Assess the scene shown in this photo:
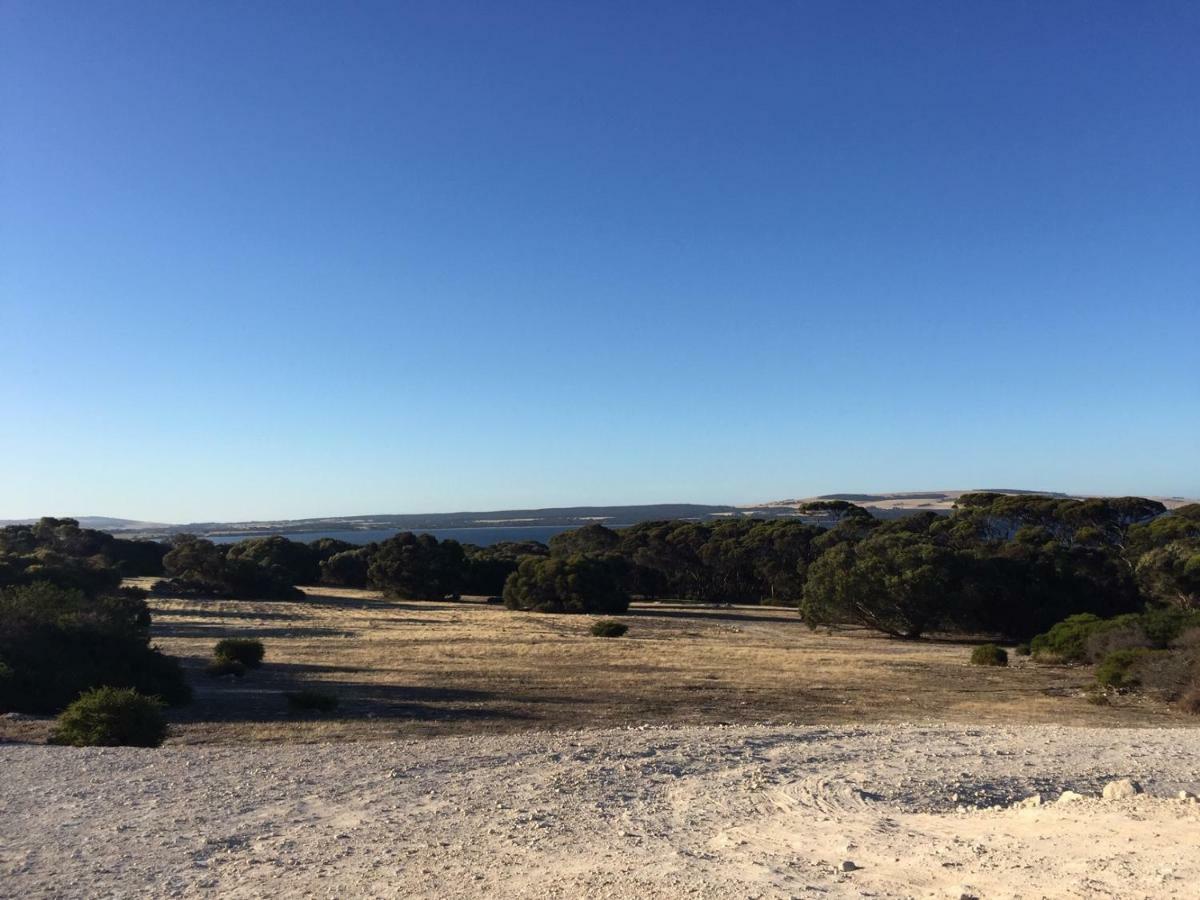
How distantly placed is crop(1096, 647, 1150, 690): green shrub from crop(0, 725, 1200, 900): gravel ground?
467 inches

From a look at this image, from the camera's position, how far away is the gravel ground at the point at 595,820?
6609 millimetres

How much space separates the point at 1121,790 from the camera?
952cm

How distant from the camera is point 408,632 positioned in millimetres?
35438

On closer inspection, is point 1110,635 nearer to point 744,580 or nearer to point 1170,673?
point 1170,673

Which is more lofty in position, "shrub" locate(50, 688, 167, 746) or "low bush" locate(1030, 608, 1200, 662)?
"shrub" locate(50, 688, 167, 746)

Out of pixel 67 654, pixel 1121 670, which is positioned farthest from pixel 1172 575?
pixel 67 654

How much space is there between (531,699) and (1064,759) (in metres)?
10.3

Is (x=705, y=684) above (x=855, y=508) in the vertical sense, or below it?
below

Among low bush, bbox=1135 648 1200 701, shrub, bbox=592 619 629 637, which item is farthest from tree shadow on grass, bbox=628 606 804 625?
low bush, bbox=1135 648 1200 701

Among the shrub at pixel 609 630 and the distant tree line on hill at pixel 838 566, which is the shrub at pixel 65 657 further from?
the distant tree line on hill at pixel 838 566

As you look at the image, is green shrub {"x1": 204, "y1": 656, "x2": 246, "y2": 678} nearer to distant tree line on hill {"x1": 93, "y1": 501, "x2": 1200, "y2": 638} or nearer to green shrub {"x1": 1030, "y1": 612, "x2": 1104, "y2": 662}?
green shrub {"x1": 1030, "y1": 612, "x2": 1104, "y2": 662}

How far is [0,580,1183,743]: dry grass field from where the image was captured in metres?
16.4

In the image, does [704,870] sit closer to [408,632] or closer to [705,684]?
[705,684]

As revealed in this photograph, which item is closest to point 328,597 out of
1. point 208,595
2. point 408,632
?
point 208,595
